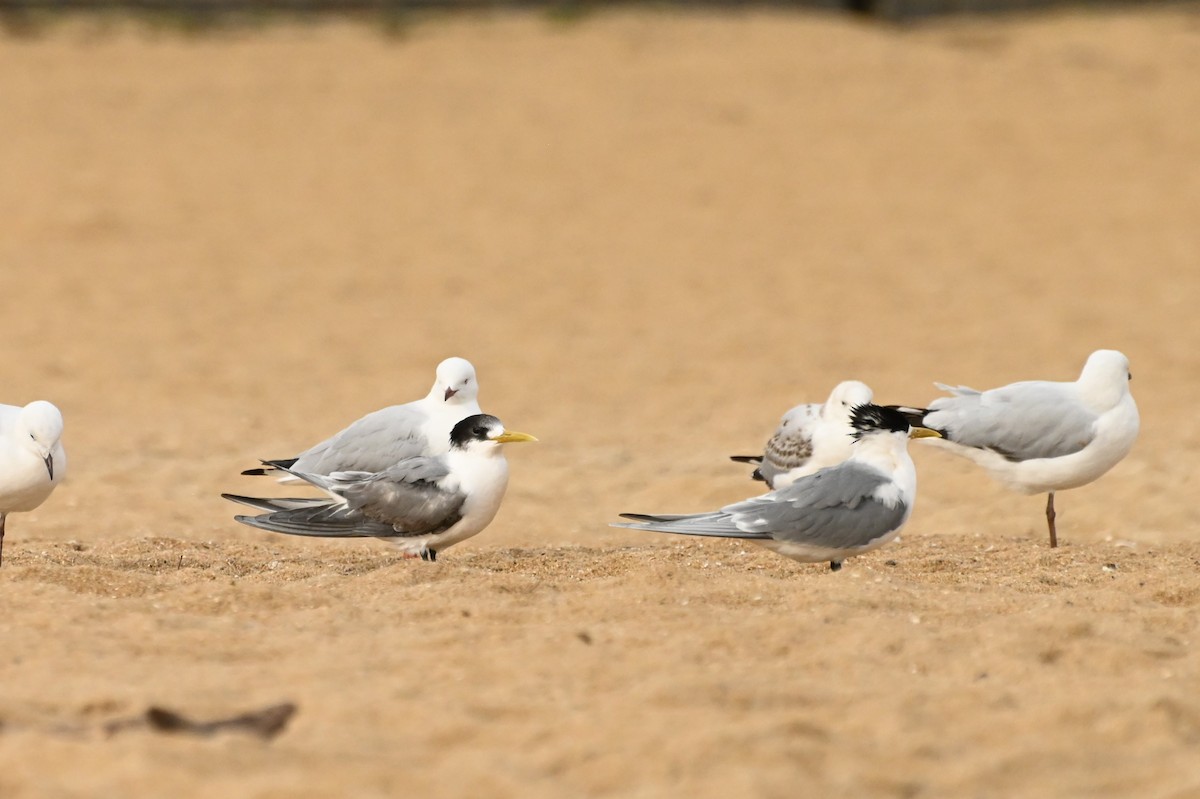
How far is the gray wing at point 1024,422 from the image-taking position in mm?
7047

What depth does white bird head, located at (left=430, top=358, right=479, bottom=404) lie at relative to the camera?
721 centimetres

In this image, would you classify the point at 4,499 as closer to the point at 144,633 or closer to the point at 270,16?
the point at 144,633

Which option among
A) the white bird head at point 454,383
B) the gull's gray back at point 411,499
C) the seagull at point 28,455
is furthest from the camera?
the white bird head at point 454,383

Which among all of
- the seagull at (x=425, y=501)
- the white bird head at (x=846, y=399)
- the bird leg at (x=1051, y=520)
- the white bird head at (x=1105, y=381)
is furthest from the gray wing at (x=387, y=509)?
the white bird head at (x=1105, y=381)

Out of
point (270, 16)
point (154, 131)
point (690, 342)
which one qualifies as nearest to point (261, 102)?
point (154, 131)

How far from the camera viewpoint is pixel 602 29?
1995 centimetres

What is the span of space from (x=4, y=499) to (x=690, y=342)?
769cm

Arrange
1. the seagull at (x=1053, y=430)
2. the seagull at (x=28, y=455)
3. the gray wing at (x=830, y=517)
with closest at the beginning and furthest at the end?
the seagull at (x=28, y=455) → the gray wing at (x=830, y=517) → the seagull at (x=1053, y=430)

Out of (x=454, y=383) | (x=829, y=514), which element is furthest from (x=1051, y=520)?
(x=454, y=383)

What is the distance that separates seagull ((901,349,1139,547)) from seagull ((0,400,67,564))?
12.3 feet

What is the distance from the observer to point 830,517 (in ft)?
19.6

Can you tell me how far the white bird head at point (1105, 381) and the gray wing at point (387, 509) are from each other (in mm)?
2799

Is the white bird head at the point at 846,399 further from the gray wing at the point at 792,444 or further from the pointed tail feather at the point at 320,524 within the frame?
the pointed tail feather at the point at 320,524

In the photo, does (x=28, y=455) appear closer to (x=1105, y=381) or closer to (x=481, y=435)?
(x=481, y=435)
